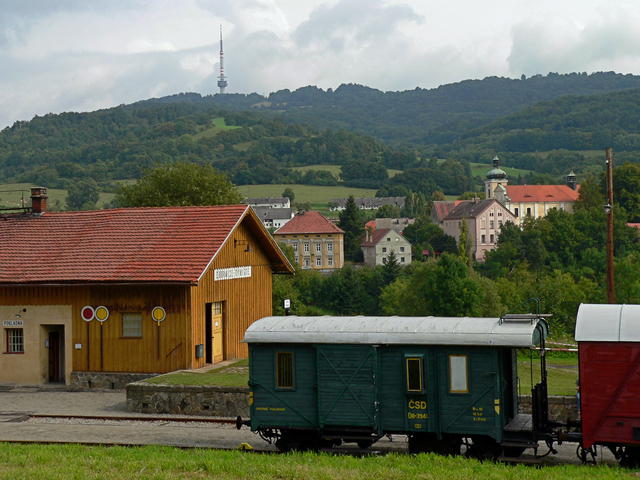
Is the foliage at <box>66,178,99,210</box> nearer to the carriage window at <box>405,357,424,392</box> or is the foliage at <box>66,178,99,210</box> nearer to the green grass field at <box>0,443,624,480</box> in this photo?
the green grass field at <box>0,443,624,480</box>

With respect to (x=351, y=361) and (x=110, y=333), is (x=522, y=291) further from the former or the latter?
(x=351, y=361)

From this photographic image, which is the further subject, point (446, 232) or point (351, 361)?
point (446, 232)

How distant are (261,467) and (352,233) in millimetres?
151253

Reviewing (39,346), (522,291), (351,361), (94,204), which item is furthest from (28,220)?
(94,204)

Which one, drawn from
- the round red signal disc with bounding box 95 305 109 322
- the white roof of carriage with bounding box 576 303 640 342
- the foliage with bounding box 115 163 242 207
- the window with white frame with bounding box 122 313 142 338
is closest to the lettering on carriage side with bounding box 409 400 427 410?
the white roof of carriage with bounding box 576 303 640 342

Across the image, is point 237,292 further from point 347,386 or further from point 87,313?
point 347,386

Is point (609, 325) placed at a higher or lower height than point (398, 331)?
higher

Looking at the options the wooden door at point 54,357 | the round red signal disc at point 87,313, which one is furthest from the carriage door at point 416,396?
the wooden door at point 54,357

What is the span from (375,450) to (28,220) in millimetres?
19596

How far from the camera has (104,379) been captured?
87.5 feet

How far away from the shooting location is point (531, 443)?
49.4 ft

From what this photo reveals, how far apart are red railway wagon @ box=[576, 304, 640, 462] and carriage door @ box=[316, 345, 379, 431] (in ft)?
12.6

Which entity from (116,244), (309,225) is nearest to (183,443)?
(116,244)

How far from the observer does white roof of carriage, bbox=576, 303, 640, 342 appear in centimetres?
1442
